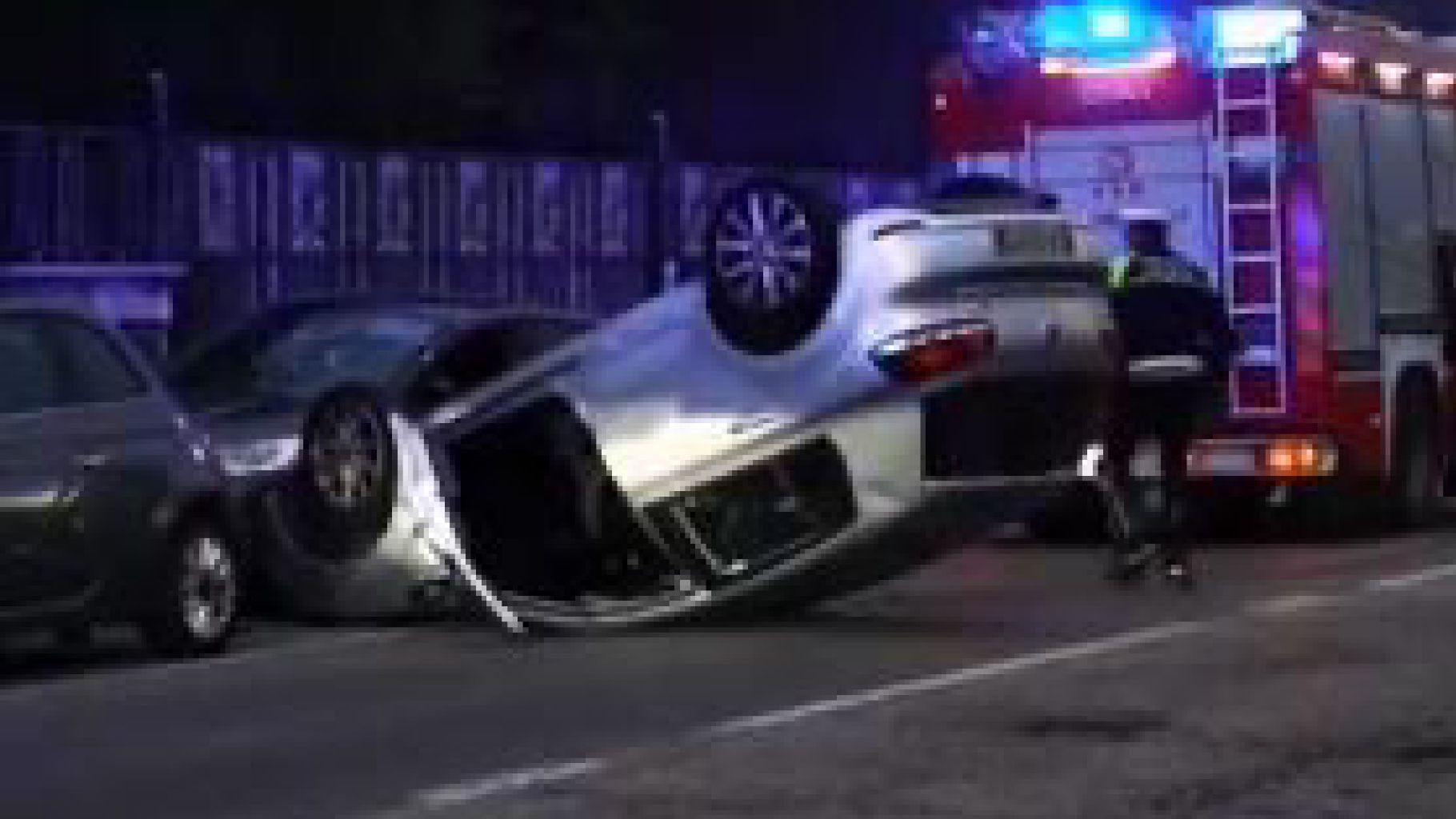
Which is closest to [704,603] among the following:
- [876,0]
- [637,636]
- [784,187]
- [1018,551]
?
[637,636]

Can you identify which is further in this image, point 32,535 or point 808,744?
point 32,535

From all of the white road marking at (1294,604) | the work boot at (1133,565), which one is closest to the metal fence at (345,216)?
the work boot at (1133,565)

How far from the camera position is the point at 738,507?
510 inches

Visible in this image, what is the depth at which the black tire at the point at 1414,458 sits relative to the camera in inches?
730

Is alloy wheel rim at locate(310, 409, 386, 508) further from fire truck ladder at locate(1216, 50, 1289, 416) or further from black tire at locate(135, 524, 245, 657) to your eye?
fire truck ladder at locate(1216, 50, 1289, 416)

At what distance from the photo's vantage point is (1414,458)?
18.7 metres

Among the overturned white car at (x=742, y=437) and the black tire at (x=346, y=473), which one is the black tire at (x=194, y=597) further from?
the overturned white car at (x=742, y=437)

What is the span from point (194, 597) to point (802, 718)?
3.26 metres

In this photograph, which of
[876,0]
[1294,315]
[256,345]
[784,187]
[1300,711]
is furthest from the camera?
[876,0]

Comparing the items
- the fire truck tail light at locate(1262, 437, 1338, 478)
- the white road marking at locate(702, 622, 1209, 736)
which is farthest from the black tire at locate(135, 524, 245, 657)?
the fire truck tail light at locate(1262, 437, 1338, 478)

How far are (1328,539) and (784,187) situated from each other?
21.4 ft

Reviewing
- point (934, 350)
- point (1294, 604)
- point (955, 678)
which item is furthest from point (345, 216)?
point (955, 678)

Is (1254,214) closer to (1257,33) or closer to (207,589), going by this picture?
(1257,33)

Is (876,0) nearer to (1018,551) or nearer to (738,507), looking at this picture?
(1018,551)
